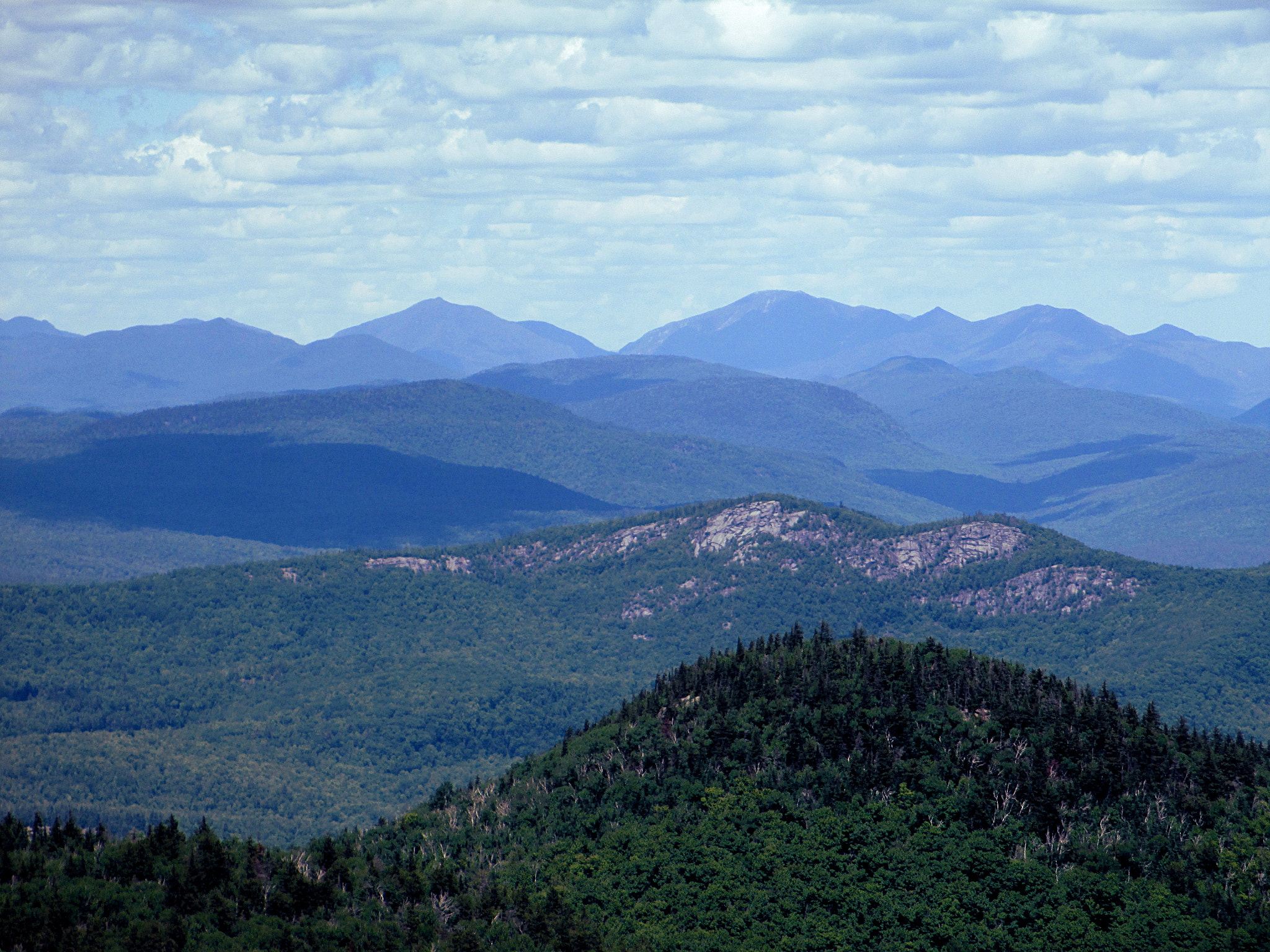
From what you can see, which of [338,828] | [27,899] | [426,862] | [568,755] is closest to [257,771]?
[338,828]

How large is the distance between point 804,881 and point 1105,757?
21.8 metres

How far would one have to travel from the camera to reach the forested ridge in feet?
253

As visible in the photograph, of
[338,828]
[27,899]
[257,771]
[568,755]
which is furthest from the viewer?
[257,771]

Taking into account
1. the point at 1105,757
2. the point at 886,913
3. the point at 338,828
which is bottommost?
the point at 338,828

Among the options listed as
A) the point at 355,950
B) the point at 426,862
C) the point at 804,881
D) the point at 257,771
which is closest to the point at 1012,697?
the point at 804,881

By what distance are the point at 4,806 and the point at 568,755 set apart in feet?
306

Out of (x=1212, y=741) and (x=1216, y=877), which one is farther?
(x=1212, y=741)

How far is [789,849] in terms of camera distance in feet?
285

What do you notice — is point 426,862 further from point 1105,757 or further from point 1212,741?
point 1212,741

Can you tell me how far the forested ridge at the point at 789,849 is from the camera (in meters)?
77.1

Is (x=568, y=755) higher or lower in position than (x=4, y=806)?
higher

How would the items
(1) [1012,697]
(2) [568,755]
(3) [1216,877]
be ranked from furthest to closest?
(2) [568,755] → (1) [1012,697] → (3) [1216,877]

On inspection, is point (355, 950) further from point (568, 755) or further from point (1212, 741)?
point (1212, 741)

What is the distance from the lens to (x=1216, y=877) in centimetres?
8044
